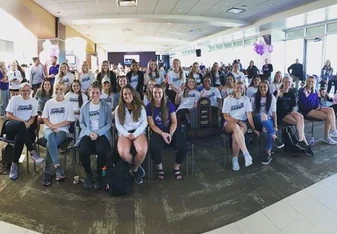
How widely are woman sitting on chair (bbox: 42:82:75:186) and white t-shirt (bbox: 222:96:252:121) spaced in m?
2.05

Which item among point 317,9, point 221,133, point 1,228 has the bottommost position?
point 1,228

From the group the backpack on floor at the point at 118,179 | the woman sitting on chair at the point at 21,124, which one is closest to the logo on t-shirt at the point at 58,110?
the woman sitting on chair at the point at 21,124

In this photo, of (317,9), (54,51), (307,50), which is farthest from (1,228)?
(307,50)

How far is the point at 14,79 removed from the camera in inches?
283

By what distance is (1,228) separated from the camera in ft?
7.84

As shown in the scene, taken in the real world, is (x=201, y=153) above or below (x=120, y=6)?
below

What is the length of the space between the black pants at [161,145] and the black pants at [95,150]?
51 centimetres

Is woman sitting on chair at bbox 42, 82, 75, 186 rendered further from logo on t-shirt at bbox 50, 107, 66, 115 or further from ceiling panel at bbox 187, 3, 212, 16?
ceiling panel at bbox 187, 3, 212, 16

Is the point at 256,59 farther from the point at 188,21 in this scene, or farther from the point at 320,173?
the point at 320,173

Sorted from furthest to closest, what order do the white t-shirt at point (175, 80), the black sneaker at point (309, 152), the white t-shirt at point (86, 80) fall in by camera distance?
the white t-shirt at point (175, 80) → the white t-shirt at point (86, 80) → the black sneaker at point (309, 152)

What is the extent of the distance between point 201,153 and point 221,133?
56 centimetres

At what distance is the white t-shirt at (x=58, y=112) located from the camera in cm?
348

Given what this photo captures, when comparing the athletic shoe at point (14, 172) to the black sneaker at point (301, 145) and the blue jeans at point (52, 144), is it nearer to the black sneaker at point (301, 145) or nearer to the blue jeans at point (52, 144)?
the blue jeans at point (52, 144)

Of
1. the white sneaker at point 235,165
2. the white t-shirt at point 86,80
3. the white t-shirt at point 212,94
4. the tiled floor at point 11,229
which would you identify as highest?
the white t-shirt at point 86,80
